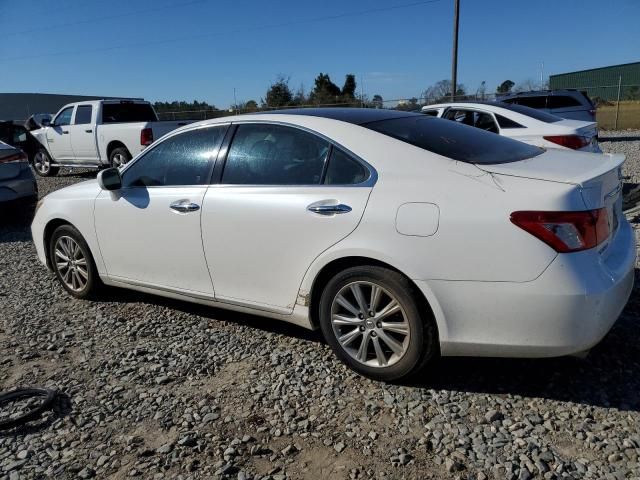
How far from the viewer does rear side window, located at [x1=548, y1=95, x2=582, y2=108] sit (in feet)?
50.9

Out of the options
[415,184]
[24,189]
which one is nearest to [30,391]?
[415,184]

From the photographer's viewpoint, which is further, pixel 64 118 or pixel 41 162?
pixel 41 162

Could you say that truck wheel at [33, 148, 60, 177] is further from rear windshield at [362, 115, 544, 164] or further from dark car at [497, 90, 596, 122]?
rear windshield at [362, 115, 544, 164]

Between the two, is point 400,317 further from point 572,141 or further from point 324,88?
point 324,88

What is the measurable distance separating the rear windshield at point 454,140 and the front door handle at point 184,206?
4.27ft

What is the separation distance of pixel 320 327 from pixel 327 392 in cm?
43

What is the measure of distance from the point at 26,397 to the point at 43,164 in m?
13.8

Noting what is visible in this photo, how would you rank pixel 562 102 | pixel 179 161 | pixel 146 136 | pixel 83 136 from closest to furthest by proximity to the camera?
pixel 179 161 → pixel 146 136 → pixel 83 136 → pixel 562 102

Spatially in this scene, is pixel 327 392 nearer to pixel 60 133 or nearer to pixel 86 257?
pixel 86 257

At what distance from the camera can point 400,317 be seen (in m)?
3.10

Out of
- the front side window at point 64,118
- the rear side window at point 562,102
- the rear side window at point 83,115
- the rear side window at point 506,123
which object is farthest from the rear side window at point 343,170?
the rear side window at point 562,102

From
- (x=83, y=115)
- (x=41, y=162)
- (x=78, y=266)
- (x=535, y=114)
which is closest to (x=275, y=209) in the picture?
(x=78, y=266)

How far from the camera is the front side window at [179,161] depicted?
13.0 feet

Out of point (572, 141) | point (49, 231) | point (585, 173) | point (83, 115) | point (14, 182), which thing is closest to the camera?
point (585, 173)
